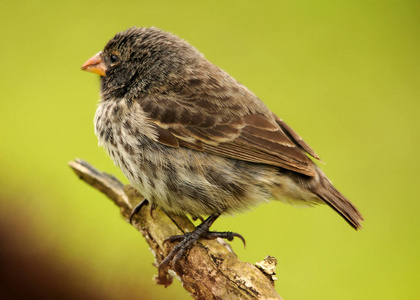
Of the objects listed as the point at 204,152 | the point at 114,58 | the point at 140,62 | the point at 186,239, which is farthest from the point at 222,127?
the point at 114,58

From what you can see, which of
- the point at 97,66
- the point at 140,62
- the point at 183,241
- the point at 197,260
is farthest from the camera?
the point at 97,66

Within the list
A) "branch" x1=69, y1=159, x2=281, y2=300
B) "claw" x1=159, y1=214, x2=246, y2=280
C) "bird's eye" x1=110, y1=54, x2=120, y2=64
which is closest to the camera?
"branch" x1=69, y1=159, x2=281, y2=300

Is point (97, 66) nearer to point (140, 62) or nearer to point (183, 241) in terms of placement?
point (140, 62)

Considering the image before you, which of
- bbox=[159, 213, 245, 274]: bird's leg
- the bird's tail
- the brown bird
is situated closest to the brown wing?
the brown bird

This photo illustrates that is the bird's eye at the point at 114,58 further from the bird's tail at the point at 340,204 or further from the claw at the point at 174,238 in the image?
the bird's tail at the point at 340,204

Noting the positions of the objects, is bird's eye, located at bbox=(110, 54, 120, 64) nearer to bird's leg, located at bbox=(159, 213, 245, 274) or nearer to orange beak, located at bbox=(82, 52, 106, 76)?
orange beak, located at bbox=(82, 52, 106, 76)

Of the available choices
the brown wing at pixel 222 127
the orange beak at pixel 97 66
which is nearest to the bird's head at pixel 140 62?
the orange beak at pixel 97 66

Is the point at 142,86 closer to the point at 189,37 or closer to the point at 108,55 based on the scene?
the point at 108,55
